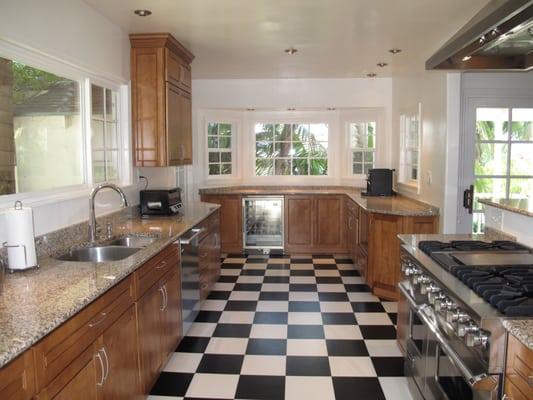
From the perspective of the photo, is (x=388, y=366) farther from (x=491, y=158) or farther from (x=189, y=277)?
(x=491, y=158)

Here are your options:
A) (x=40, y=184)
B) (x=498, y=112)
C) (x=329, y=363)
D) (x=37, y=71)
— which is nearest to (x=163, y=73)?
(x=37, y=71)

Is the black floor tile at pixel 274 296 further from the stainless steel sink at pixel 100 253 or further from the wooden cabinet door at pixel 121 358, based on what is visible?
the wooden cabinet door at pixel 121 358

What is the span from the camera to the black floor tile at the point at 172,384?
2.70 m

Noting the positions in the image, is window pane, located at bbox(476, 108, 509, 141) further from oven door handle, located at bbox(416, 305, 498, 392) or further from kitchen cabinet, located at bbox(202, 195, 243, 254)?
kitchen cabinet, located at bbox(202, 195, 243, 254)

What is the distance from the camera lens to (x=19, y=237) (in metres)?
2.11

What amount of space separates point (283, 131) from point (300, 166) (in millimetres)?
579

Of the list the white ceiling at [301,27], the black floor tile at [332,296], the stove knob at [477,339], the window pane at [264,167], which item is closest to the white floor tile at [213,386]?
the stove knob at [477,339]

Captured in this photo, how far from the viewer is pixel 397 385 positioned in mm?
2748

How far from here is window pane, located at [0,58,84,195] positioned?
2512mm

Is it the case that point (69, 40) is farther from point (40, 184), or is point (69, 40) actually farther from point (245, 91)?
point (245, 91)

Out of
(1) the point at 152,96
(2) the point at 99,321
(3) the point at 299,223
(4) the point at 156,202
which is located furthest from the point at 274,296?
(2) the point at 99,321

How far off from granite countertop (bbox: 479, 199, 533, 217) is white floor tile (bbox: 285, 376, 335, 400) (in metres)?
1.45

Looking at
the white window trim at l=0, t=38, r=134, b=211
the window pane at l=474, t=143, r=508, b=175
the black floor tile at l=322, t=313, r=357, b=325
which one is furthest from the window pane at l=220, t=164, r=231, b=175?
the window pane at l=474, t=143, r=508, b=175

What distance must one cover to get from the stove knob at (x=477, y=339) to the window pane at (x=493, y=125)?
9.78 feet
